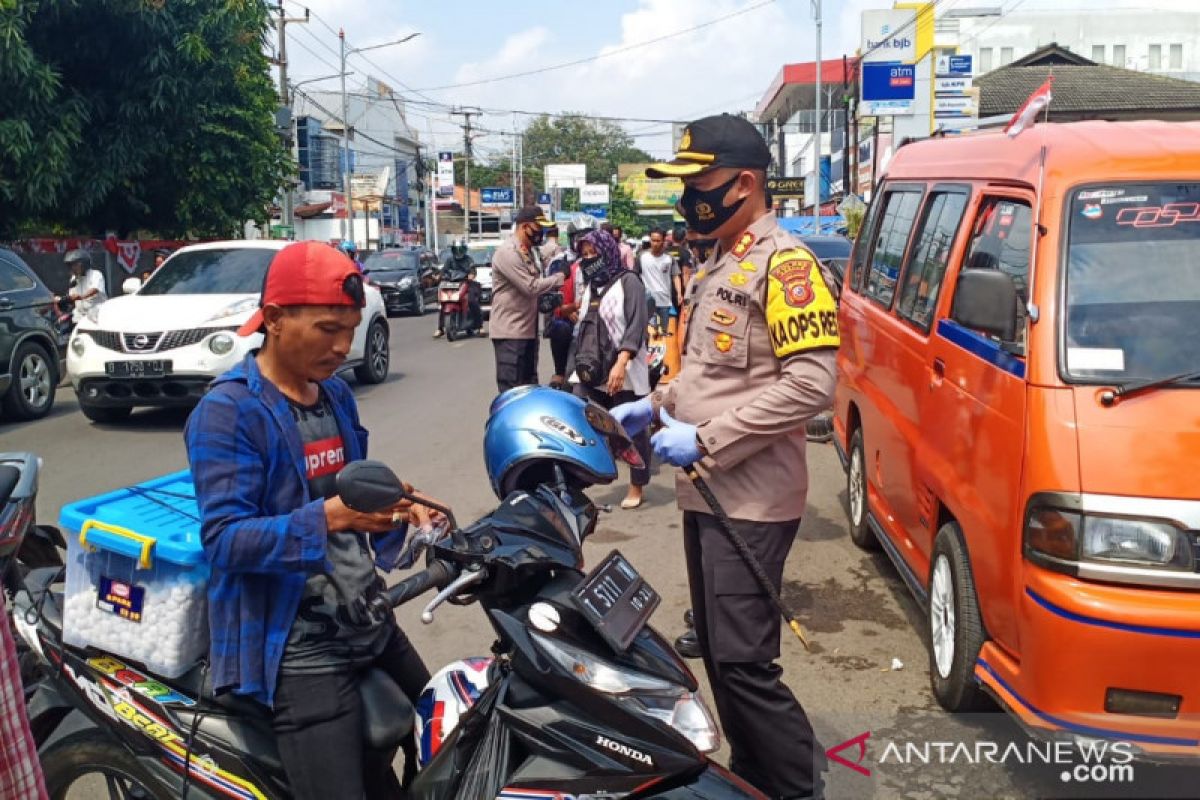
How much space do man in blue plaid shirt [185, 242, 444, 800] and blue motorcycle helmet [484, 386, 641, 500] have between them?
24 cm

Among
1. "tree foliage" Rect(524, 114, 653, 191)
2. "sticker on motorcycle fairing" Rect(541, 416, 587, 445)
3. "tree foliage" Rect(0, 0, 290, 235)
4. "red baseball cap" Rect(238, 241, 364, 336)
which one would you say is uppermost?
"tree foliage" Rect(524, 114, 653, 191)

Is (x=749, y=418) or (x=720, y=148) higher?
(x=720, y=148)

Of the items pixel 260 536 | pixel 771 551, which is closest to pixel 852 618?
pixel 771 551

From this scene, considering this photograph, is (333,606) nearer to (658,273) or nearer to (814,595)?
(814,595)

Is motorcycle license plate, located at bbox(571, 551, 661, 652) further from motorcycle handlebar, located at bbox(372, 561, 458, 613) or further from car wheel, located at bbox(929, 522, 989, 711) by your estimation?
car wheel, located at bbox(929, 522, 989, 711)

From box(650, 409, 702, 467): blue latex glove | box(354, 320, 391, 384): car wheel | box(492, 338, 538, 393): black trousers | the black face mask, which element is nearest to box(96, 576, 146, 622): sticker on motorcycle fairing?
box(650, 409, 702, 467): blue latex glove

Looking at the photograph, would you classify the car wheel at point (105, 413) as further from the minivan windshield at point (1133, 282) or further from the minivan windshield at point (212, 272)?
the minivan windshield at point (1133, 282)

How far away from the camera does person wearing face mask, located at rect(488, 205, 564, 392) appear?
726cm

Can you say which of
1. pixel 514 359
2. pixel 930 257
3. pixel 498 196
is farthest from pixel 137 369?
pixel 498 196

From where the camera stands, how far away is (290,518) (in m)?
2.05

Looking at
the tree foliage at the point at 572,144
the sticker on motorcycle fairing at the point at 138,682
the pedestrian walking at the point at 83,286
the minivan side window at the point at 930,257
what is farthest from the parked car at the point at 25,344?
the tree foliage at the point at 572,144

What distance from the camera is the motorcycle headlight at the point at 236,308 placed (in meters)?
9.39

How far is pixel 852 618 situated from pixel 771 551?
2238 millimetres

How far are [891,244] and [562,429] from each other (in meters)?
3.58
